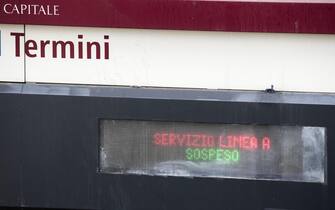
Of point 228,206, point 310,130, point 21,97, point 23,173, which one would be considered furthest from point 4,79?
point 310,130

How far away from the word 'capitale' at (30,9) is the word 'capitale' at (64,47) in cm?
10

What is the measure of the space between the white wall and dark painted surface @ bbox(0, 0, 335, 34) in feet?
0.13

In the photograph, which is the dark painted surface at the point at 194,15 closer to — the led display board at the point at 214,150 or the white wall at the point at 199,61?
the white wall at the point at 199,61

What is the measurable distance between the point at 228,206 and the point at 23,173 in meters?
0.90

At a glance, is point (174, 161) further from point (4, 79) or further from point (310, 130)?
point (4, 79)

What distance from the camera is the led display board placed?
3271mm

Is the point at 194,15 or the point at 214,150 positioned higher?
the point at 194,15

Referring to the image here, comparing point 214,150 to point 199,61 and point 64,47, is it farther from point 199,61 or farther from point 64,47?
point 64,47

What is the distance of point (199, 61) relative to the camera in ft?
10.8

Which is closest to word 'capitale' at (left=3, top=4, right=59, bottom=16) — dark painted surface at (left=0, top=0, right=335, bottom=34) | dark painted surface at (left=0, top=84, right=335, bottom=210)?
dark painted surface at (left=0, top=0, right=335, bottom=34)

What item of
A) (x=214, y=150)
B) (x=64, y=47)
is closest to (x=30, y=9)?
(x=64, y=47)

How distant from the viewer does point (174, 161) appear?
11.0 ft

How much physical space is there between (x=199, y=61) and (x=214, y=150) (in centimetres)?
38

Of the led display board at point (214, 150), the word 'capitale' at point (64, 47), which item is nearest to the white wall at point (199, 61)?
the word 'capitale' at point (64, 47)
